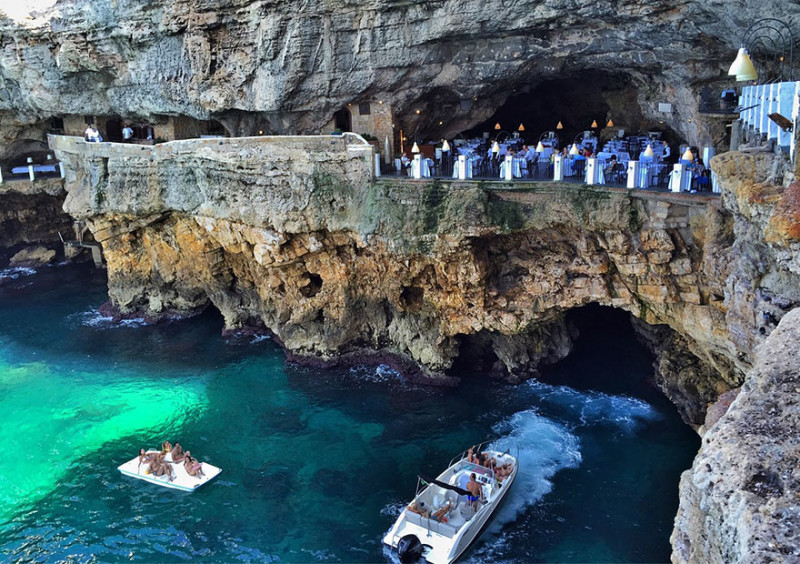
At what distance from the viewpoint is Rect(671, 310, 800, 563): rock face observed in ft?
13.7

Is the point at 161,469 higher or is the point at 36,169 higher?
the point at 36,169

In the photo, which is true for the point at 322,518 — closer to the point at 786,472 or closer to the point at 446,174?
the point at 446,174

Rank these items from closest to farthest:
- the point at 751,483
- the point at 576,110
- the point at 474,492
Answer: the point at 751,483 < the point at 474,492 < the point at 576,110

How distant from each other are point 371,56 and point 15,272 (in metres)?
23.8

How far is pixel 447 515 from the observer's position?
15219mm

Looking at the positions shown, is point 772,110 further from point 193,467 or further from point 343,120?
point 343,120

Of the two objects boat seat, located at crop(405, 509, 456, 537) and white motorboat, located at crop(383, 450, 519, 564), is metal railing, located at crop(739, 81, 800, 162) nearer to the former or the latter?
white motorboat, located at crop(383, 450, 519, 564)

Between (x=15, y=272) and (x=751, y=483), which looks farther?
(x=15, y=272)

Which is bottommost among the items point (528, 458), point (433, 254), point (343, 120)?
point (528, 458)

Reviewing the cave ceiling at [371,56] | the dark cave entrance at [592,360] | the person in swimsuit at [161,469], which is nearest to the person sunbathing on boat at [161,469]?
the person in swimsuit at [161,469]

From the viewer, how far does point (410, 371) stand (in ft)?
72.4

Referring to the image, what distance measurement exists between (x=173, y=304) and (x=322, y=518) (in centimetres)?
1485

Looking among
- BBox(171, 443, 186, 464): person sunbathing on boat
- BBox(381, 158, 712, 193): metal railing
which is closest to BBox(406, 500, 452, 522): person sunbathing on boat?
BBox(171, 443, 186, 464): person sunbathing on boat

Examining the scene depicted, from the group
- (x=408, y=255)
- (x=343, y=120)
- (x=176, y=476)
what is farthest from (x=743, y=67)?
(x=343, y=120)
